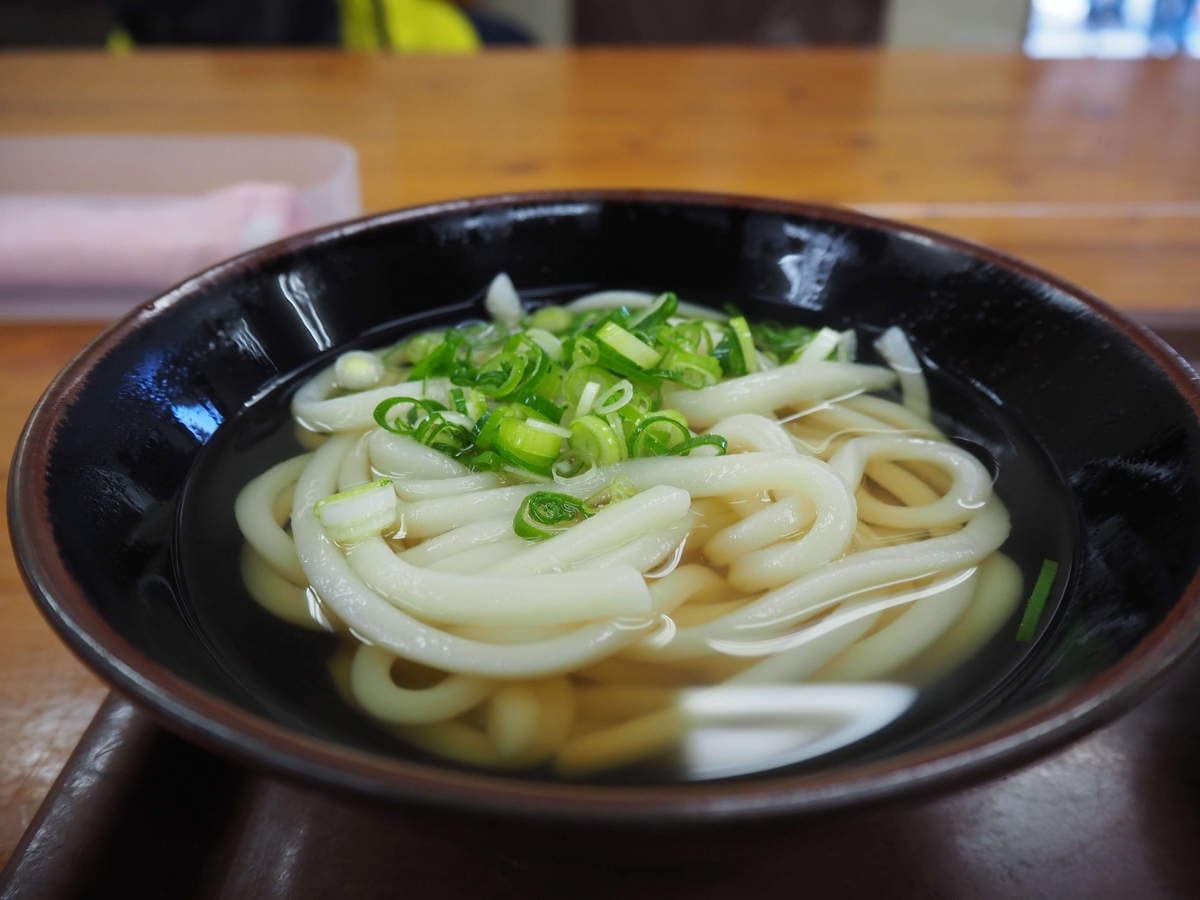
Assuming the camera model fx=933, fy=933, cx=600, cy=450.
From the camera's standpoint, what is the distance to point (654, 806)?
0.64 meters

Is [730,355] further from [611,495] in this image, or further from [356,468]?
[356,468]

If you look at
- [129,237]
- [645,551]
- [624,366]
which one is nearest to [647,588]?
[645,551]

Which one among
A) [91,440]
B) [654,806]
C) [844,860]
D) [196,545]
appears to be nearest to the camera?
[654,806]

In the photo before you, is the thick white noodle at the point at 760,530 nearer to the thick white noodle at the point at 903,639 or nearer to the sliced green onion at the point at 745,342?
the thick white noodle at the point at 903,639

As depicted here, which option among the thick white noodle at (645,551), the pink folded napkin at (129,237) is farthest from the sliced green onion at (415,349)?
the pink folded napkin at (129,237)

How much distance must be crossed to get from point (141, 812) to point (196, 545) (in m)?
0.36

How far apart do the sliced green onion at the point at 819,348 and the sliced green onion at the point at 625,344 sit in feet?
1.02

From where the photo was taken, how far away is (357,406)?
4.81 ft

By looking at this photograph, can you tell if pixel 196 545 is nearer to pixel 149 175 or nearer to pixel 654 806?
pixel 654 806

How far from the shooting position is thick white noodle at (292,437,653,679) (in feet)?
3.51

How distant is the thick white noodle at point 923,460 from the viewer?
134cm

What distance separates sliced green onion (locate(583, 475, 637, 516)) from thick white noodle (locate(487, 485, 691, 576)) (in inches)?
0.9

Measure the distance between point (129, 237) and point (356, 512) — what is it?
4.12 feet

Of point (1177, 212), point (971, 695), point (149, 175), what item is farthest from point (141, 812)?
point (1177, 212)
